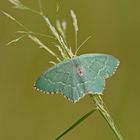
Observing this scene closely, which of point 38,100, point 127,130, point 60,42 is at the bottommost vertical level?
point 127,130

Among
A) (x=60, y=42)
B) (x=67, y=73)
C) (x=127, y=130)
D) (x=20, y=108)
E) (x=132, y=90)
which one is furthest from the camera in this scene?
(x=20, y=108)

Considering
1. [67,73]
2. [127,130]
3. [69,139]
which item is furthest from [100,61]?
[69,139]

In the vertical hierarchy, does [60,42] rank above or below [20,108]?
above

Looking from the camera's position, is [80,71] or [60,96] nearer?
[80,71]

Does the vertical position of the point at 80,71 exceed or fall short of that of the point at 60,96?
it exceeds it

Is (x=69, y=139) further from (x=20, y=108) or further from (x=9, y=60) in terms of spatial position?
(x=9, y=60)

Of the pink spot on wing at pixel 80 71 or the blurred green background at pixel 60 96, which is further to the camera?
the blurred green background at pixel 60 96

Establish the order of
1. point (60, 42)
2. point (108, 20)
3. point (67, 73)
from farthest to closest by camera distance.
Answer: point (108, 20), point (67, 73), point (60, 42)

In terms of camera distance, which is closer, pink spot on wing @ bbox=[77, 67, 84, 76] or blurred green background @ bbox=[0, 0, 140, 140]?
pink spot on wing @ bbox=[77, 67, 84, 76]
